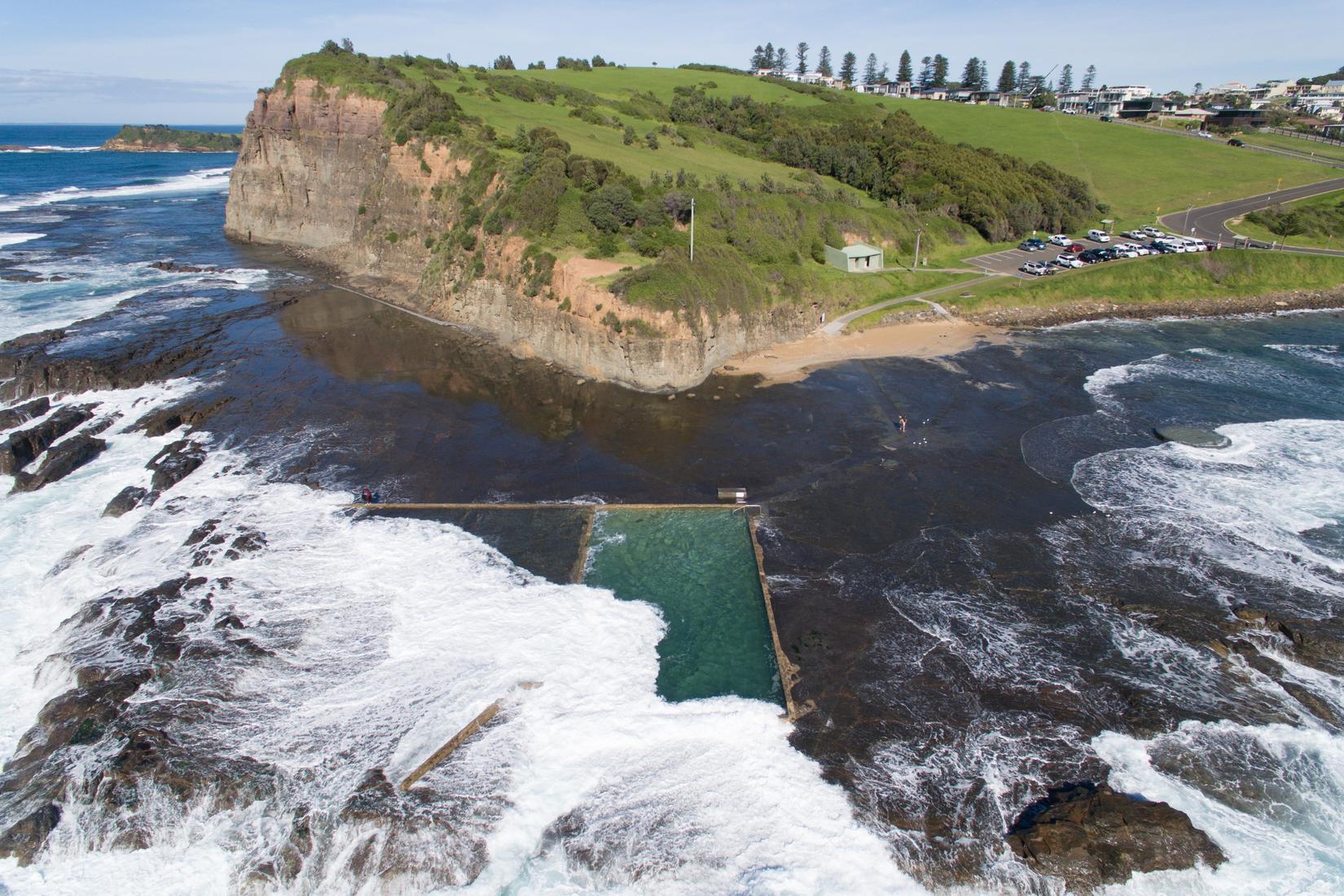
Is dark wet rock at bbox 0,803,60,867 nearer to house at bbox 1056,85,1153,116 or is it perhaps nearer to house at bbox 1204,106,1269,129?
house at bbox 1204,106,1269,129

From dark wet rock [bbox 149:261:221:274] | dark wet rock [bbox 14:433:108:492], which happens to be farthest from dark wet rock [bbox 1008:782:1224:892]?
dark wet rock [bbox 149:261:221:274]

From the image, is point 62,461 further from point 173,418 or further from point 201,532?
point 201,532

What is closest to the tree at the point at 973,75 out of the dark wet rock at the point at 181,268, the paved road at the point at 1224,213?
the paved road at the point at 1224,213

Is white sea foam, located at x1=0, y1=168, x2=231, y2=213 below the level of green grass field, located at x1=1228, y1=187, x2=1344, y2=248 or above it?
above

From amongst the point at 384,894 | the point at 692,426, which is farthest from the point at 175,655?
the point at 692,426

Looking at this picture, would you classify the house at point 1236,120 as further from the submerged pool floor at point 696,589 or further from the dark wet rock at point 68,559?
the dark wet rock at point 68,559
